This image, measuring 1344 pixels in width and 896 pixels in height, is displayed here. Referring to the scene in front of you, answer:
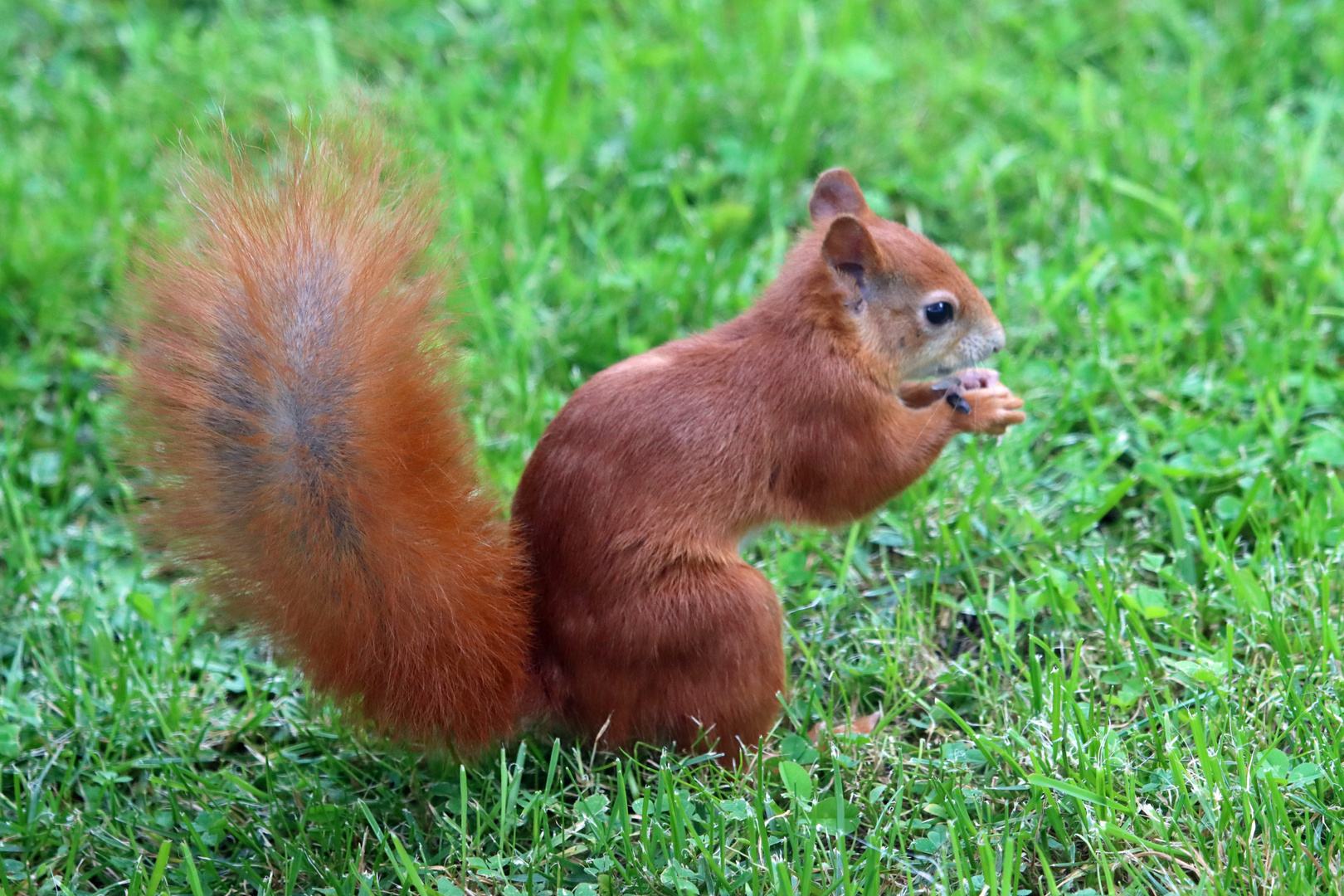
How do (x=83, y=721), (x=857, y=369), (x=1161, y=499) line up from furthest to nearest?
1. (x=1161, y=499)
2. (x=83, y=721)
3. (x=857, y=369)

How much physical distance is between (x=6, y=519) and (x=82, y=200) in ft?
4.31

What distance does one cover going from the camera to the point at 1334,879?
181cm

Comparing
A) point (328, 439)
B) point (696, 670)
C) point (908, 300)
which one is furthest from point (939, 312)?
point (328, 439)

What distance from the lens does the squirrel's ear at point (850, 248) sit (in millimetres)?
2166

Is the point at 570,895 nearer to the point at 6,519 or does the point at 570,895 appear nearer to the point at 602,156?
the point at 6,519

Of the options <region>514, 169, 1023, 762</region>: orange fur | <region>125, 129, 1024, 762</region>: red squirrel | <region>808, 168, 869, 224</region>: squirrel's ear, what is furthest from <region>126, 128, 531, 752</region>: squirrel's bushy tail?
<region>808, 168, 869, 224</region>: squirrel's ear

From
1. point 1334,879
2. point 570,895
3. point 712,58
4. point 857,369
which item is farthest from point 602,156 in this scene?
point 1334,879

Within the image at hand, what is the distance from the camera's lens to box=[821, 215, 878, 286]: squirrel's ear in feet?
7.11

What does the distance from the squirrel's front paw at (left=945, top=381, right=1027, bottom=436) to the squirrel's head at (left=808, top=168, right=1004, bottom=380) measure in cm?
9

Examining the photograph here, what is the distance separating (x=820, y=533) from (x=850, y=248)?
0.75m

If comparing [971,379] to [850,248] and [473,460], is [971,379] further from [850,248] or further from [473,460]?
[473,460]

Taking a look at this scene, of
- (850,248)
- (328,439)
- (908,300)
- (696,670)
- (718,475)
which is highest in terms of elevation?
(850,248)

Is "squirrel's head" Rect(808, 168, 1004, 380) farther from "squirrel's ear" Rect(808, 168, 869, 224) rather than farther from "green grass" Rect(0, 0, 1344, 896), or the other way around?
"green grass" Rect(0, 0, 1344, 896)

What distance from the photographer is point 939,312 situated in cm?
232
